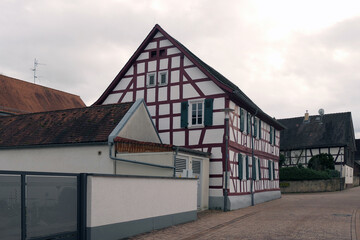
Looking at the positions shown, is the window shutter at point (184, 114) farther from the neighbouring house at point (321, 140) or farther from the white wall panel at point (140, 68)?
the neighbouring house at point (321, 140)

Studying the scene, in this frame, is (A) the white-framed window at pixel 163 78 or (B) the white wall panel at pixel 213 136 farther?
(A) the white-framed window at pixel 163 78

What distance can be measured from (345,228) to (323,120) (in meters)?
40.6

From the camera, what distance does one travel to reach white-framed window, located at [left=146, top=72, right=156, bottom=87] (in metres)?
23.0

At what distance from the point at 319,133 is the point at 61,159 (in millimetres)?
39481

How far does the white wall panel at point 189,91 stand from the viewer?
70.5ft

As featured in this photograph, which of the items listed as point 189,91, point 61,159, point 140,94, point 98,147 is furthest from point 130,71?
point 98,147

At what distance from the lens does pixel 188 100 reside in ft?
70.7

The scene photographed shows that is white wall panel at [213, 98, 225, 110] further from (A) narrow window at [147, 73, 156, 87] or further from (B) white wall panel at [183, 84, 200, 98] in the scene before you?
(A) narrow window at [147, 73, 156, 87]

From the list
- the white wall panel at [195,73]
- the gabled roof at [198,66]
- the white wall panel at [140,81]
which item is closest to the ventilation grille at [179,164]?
the gabled roof at [198,66]

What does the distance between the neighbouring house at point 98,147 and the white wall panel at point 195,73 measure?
4.07 meters

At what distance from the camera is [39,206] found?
868cm

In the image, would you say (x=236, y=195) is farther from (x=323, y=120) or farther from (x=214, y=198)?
(x=323, y=120)

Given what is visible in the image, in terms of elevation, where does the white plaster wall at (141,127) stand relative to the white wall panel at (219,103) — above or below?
below

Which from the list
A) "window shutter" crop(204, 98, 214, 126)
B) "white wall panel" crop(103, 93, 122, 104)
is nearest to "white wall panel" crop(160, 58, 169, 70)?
"white wall panel" crop(103, 93, 122, 104)
